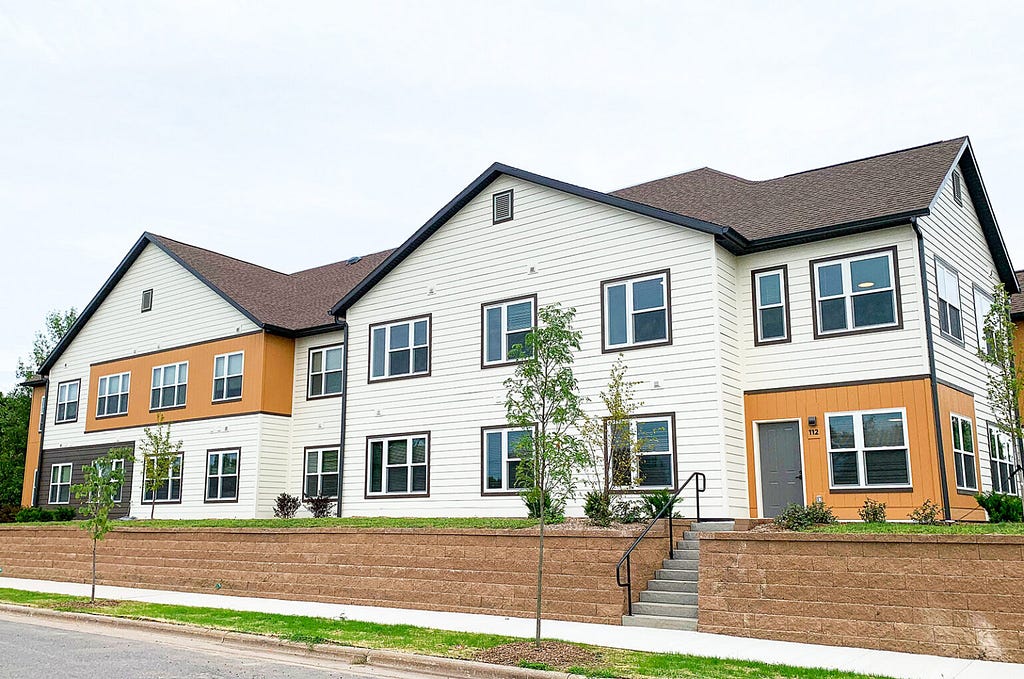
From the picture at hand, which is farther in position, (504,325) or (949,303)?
(504,325)

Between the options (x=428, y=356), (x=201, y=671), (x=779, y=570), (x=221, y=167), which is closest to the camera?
(x=201, y=671)

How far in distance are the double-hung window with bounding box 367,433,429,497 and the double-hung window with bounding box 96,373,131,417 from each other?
12.2m

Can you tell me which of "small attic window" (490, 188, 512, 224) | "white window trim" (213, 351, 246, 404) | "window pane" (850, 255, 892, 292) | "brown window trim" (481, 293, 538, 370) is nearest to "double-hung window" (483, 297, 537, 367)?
"brown window trim" (481, 293, 538, 370)

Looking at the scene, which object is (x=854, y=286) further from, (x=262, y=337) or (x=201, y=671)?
(x=262, y=337)

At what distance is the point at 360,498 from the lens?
965 inches

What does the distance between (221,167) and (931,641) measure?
28966mm

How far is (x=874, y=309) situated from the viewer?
1836 centimetres

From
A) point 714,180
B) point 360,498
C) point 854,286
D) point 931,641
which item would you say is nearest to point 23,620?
point 360,498

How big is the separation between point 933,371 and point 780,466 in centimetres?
356

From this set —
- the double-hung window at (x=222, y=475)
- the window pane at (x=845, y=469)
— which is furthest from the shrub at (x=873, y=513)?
the double-hung window at (x=222, y=475)

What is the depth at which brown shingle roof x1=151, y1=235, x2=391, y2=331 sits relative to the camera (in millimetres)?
29172

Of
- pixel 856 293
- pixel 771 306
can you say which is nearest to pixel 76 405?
pixel 771 306

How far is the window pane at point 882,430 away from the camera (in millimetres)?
17688

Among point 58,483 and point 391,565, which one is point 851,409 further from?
point 58,483
